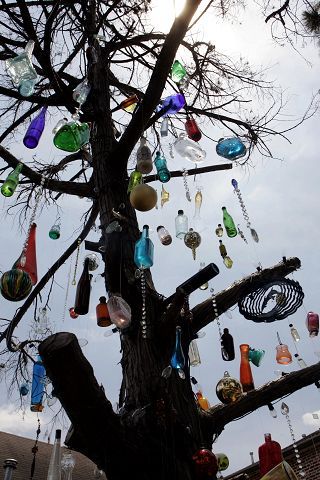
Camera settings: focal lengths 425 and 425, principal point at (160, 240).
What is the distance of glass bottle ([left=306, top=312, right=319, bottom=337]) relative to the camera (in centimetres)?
430

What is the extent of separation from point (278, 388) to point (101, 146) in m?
2.33

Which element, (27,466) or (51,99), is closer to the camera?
(51,99)

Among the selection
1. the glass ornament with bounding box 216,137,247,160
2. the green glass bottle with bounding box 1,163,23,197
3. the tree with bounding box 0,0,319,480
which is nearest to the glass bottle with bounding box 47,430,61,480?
the tree with bounding box 0,0,319,480

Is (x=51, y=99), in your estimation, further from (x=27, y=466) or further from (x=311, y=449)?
(x=27, y=466)

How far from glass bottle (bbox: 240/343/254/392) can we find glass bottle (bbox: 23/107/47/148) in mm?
2582

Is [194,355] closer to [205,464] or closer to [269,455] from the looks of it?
[269,455]

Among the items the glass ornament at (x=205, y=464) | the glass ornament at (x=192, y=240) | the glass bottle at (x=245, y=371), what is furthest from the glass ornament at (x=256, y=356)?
the glass ornament at (x=205, y=464)

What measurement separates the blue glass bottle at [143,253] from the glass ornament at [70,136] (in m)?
0.90

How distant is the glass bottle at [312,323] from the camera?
14.1 feet

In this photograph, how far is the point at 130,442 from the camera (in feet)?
→ 5.86

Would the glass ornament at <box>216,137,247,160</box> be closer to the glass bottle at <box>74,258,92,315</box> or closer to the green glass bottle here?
the glass bottle at <box>74,258,92,315</box>

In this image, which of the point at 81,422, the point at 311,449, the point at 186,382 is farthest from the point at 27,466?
the point at 81,422

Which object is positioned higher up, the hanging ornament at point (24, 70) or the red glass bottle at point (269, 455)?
the hanging ornament at point (24, 70)

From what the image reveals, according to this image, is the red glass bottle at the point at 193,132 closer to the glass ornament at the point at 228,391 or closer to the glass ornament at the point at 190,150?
the glass ornament at the point at 190,150
